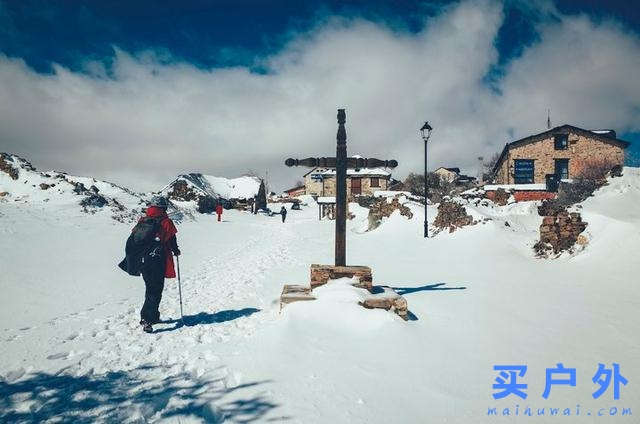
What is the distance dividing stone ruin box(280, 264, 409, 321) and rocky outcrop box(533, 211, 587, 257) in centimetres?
671

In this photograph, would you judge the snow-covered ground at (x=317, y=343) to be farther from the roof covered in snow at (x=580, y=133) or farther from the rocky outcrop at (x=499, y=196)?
the roof covered in snow at (x=580, y=133)

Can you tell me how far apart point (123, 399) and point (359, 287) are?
3337mm

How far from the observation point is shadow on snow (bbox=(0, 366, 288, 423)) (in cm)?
258

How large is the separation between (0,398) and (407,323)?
13.8ft

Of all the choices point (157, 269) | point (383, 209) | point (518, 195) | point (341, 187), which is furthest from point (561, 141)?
point (157, 269)

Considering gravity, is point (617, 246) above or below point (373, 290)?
above

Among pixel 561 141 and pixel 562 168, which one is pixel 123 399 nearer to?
pixel 562 168

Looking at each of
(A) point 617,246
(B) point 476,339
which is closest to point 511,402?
(B) point 476,339

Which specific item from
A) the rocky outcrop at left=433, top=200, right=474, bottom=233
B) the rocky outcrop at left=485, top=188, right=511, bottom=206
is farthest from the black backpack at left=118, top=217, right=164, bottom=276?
the rocky outcrop at left=485, top=188, right=511, bottom=206

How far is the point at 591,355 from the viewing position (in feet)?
11.7

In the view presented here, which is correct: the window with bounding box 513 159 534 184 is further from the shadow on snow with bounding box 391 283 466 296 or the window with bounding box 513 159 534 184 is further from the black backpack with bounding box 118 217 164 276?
the black backpack with bounding box 118 217 164 276

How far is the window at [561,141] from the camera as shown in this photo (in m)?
35.6

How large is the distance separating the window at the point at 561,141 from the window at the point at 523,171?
3.13 meters

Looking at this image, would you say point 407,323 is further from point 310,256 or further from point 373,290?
point 310,256
